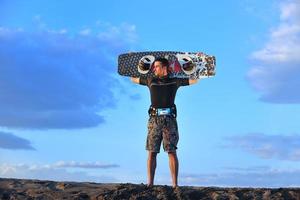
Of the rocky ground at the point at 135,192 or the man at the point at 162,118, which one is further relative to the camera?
the man at the point at 162,118

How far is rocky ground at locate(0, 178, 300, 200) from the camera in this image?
26.6ft

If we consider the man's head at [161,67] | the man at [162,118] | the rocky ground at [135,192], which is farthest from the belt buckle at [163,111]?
the rocky ground at [135,192]

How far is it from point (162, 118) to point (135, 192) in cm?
163

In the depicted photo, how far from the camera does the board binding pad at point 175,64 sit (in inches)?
423

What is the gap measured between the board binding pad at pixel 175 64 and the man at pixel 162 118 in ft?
2.64

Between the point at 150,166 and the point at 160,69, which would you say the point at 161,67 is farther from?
the point at 150,166

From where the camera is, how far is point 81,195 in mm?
8156

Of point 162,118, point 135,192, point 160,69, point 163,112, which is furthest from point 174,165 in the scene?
point 160,69

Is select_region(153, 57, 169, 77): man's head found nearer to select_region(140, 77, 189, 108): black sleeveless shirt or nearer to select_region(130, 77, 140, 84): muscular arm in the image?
select_region(140, 77, 189, 108): black sleeveless shirt

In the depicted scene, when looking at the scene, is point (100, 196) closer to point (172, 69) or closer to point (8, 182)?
point (8, 182)

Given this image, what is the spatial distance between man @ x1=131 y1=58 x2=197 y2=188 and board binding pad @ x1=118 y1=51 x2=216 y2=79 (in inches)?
31.7

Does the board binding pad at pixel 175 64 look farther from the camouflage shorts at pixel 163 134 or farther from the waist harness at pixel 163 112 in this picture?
the camouflage shorts at pixel 163 134

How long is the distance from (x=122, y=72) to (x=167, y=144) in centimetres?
251

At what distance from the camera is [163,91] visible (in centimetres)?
953
